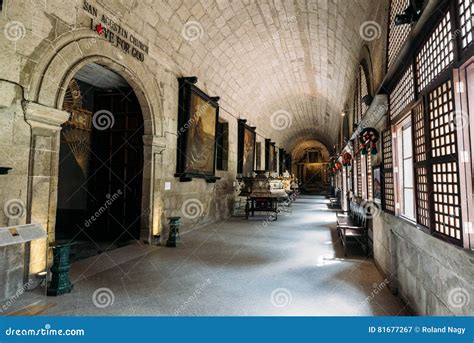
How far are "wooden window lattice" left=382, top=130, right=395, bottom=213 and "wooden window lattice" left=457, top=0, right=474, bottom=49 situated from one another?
7.47ft

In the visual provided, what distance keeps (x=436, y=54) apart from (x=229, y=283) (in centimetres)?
339

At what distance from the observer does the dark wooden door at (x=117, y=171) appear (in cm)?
672

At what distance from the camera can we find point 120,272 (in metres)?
4.29

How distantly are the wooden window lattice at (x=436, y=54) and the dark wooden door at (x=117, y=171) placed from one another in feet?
18.5

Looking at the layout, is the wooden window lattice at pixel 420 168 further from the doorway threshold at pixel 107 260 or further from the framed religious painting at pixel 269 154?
the framed religious painting at pixel 269 154

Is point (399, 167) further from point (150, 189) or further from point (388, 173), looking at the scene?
point (150, 189)

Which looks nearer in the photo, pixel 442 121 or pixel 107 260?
pixel 442 121

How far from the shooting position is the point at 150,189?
619cm

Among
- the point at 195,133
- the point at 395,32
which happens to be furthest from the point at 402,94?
the point at 195,133

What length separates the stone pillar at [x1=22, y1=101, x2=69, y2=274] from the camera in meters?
3.62

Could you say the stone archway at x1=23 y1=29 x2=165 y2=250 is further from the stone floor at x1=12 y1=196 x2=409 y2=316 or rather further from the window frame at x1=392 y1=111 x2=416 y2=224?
the window frame at x1=392 y1=111 x2=416 y2=224

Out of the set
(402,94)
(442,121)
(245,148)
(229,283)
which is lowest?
(229,283)

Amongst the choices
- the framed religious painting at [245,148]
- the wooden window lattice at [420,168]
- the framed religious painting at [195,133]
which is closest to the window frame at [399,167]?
the wooden window lattice at [420,168]

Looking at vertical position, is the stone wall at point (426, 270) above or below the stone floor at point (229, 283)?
above
